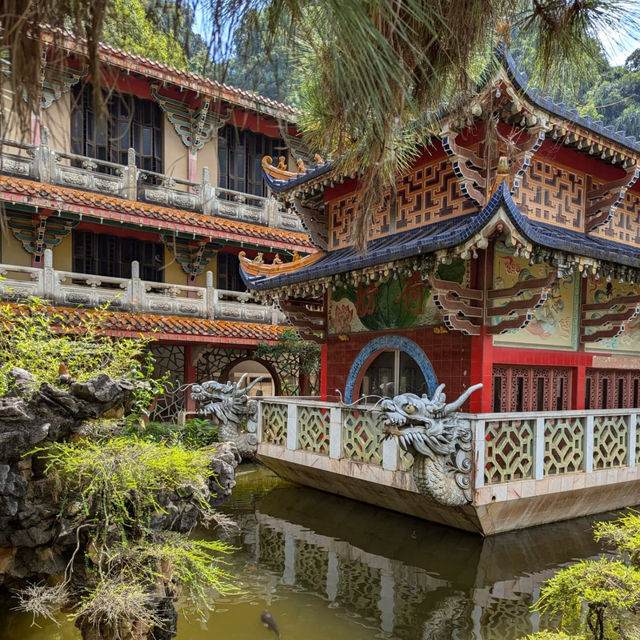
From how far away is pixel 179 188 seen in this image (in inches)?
603

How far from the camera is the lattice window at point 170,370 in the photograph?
14.3 metres

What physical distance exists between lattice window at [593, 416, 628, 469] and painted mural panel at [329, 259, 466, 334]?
280 centimetres

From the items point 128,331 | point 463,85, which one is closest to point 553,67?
point 463,85

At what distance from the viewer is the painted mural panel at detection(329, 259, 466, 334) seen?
8.43 meters

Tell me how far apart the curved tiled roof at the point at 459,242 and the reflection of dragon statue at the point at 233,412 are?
82.8 inches

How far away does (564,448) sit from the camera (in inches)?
301

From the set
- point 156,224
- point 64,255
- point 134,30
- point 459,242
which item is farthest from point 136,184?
point 134,30

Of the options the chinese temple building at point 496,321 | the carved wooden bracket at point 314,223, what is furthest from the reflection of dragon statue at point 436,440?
the carved wooden bracket at point 314,223

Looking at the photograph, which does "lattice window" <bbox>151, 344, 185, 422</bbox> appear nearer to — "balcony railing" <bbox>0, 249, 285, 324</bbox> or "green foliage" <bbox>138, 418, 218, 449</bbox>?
"balcony railing" <bbox>0, 249, 285, 324</bbox>

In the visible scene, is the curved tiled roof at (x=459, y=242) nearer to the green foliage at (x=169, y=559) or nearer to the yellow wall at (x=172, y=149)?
the green foliage at (x=169, y=559)

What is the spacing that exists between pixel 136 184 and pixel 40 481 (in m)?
10.3

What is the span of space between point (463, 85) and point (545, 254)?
422 centimetres

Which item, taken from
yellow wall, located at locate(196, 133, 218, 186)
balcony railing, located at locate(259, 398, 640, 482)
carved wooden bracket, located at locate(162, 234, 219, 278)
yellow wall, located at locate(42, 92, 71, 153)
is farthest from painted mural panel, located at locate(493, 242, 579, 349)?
yellow wall, located at locate(196, 133, 218, 186)

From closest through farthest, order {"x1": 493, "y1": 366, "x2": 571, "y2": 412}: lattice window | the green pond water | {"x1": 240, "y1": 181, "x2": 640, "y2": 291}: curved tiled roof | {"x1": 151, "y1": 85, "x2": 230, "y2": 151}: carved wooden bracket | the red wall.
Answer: the green pond water
{"x1": 240, "y1": 181, "x2": 640, "y2": 291}: curved tiled roof
the red wall
{"x1": 493, "y1": 366, "x2": 571, "y2": 412}: lattice window
{"x1": 151, "y1": 85, "x2": 230, "y2": 151}: carved wooden bracket
